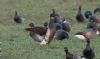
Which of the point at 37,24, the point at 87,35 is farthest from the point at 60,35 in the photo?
the point at 37,24

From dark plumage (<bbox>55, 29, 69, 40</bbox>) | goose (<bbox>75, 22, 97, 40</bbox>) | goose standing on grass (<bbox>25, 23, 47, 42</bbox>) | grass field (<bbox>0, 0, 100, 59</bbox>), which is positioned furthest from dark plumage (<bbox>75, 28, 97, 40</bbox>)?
goose standing on grass (<bbox>25, 23, 47, 42</bbox>)

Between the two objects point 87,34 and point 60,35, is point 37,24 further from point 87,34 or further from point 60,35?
point 87,34

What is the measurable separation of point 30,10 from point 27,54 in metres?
11.3

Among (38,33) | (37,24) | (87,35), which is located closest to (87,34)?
(87,35)

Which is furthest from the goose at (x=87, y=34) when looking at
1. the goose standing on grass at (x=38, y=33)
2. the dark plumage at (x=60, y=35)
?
the goose standing on grass at (x=38, y=33)

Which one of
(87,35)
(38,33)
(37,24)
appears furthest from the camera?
(37,24)

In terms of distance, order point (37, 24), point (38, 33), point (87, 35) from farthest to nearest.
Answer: point (37, 24)
point (87, 35)
point (38, 33)

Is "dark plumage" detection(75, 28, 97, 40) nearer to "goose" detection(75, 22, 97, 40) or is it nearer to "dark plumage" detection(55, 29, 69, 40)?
"goose" detection(75, 22, 97, 40)

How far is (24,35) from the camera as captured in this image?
1608cm

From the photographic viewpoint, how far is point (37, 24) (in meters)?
19.7

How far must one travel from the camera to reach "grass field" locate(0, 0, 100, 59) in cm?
1287

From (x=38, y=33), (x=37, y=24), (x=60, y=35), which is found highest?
(x=38, y=33)

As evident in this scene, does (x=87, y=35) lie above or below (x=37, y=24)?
above

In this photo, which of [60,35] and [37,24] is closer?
[60,35]
